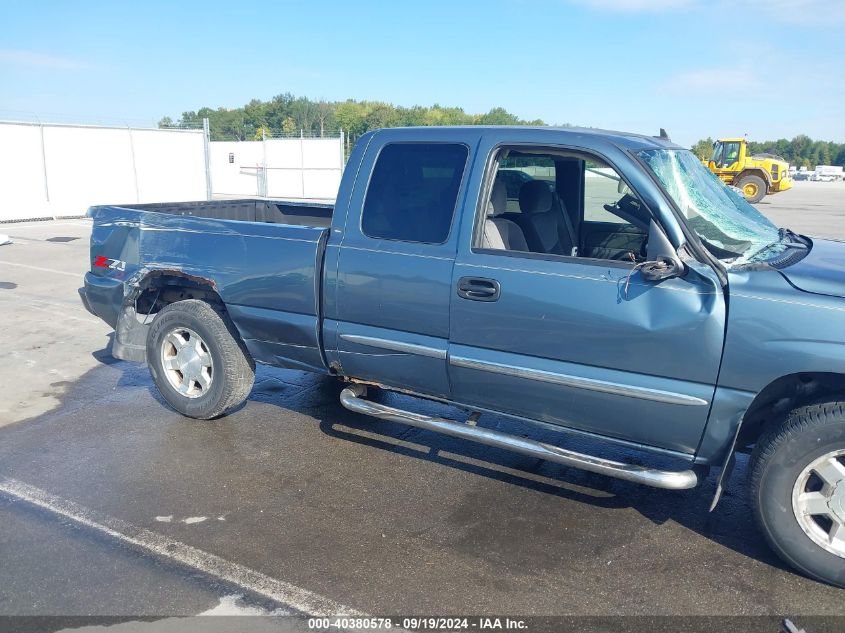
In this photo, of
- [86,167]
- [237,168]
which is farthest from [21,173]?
[237,168]

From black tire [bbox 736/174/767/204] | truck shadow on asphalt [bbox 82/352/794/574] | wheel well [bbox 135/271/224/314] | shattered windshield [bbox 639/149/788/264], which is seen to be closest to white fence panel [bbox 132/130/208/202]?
wheel well [bbox 135/271/224/314]

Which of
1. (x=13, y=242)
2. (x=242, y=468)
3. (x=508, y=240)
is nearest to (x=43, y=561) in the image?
(x=242, y=468)

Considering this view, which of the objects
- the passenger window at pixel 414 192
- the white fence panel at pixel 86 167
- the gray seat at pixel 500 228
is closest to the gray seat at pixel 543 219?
the gray seat at pixel 500 228

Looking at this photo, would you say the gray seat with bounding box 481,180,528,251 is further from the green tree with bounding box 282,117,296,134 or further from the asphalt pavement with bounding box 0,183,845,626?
the green tree with bounding box 282,117,296,134

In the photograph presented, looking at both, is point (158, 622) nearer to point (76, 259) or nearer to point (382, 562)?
point (382, 562)

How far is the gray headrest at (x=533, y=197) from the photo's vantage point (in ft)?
14.4

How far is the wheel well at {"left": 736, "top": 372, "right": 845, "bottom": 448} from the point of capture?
10.3 ft

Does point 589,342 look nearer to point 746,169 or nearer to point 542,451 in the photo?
point 542,451

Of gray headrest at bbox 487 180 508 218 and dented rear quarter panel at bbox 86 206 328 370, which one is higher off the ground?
gray headrest at bbox 487 180 508 218

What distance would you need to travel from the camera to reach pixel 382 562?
3352mm

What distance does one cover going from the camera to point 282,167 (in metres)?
28.7

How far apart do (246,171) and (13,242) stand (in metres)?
16.4

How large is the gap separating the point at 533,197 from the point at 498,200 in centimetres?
40

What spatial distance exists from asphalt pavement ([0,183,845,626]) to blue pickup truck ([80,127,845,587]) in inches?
14.5
